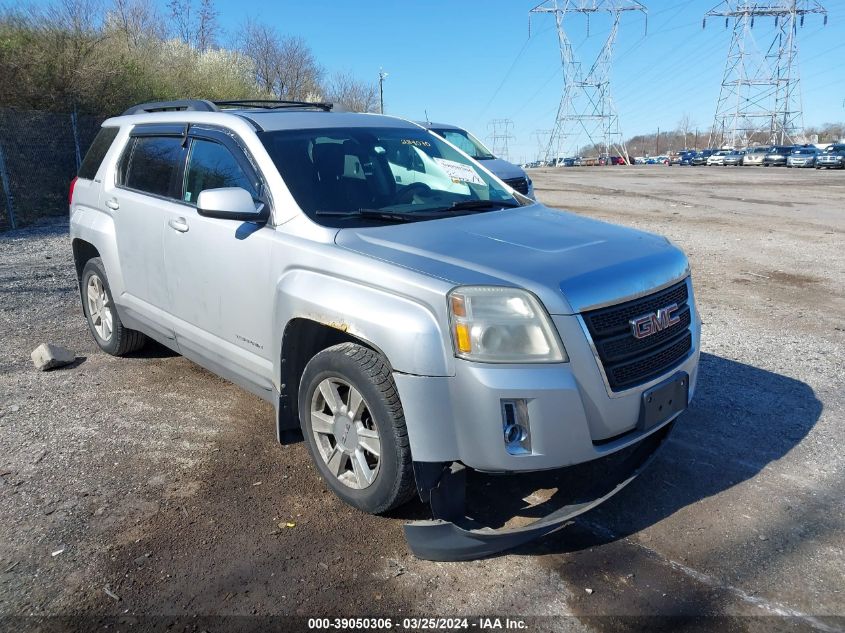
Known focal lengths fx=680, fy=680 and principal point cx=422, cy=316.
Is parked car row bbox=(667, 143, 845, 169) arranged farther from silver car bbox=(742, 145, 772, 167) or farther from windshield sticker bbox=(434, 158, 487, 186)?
windshield sticker bbox=(434, 158, 487, 186)

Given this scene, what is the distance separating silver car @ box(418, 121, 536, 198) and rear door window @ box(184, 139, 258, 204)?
8059mm

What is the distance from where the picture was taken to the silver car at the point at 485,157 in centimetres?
1190

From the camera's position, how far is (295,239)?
345 centimetres

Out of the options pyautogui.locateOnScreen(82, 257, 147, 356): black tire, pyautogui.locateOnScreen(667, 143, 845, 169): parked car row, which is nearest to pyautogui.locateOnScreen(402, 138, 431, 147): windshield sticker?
pyautogui.locateOnScreen(82, 257, 147, 356): black tire

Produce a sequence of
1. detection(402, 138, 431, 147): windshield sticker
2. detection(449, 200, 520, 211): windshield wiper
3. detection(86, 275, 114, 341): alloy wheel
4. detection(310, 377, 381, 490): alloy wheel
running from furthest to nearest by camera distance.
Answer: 1. detection(86, 275, 114, 341): alloy wheel
2. detection(402, 138, 431, 147): windshield sticker
3. detection(449, 200, 520, 211): windshield wiper
4. detection(310, 377, 381, 490): alloy wheel

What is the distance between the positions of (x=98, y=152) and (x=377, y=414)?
393 centimetres

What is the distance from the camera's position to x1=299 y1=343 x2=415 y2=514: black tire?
9.60 ft

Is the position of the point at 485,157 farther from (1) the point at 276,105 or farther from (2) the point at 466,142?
(1) the point at 276,105

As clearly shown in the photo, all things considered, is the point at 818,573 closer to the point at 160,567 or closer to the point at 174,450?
the point at 160,567

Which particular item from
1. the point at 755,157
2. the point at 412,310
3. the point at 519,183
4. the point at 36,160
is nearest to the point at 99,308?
the point at 412,310

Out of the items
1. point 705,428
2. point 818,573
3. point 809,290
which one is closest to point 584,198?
point 809,290

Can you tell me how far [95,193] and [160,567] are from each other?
343cm

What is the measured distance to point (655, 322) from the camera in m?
3.12

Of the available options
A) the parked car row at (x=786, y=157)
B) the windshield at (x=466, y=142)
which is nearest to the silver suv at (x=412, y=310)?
the windshield at (x=466, y=142)
